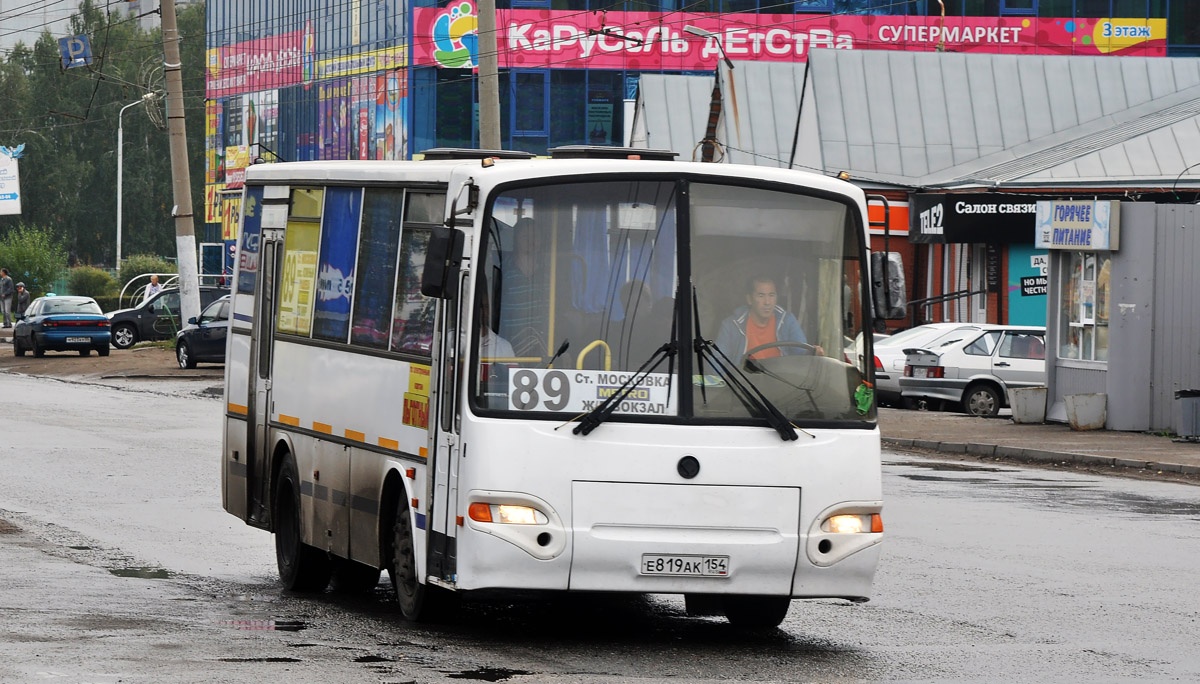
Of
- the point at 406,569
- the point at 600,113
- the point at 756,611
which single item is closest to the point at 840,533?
the point at 756,611

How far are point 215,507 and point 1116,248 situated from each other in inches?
544

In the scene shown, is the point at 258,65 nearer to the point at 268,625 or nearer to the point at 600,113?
the point at 600,113

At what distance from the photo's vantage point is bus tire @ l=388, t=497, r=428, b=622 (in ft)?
30.6

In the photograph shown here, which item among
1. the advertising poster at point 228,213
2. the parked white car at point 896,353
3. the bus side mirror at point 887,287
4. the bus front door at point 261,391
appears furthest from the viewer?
the advertising poster at point 228,213

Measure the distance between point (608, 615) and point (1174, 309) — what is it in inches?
640

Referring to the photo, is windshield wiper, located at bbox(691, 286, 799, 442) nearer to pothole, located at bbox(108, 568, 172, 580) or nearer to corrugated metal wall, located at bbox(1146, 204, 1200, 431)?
pothole, located at bbox(108, 568, 172, 580)

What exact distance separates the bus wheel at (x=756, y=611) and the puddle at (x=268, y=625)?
2155 millimetres

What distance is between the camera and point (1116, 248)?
2491cm

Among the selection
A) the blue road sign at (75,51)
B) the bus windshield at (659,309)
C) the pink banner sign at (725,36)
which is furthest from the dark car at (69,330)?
the bus windshield at (659,309)

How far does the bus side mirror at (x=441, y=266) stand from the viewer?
8766 mm

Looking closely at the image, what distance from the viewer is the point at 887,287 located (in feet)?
30.4

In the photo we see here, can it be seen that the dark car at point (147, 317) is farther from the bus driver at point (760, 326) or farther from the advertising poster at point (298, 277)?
the bus driver at point (760, 326)

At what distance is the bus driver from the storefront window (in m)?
17.2

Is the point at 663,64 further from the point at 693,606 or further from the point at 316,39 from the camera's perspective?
the point at 693,606
